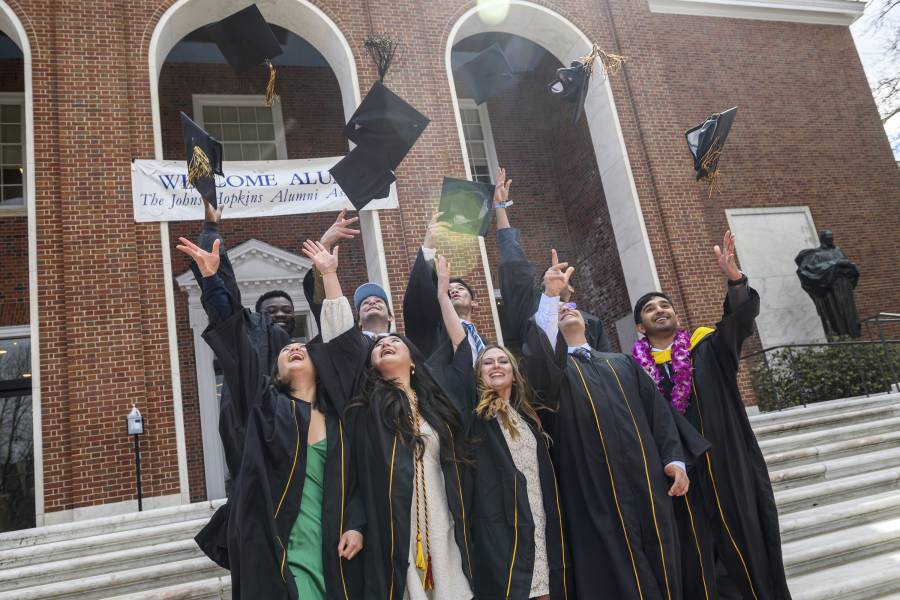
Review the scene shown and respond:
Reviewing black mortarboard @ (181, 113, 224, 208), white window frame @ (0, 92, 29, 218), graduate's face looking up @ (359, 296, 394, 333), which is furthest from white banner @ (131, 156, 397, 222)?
graduate's face looking up @ (359, 296, 394, 333)

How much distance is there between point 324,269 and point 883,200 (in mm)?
15032

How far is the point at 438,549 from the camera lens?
111 inches

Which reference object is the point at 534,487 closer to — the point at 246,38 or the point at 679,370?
the point at 679,370

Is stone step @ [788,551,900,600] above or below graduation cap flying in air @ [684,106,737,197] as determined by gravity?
below

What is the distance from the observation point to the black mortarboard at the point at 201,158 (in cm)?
436

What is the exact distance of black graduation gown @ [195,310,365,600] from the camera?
8.66ft

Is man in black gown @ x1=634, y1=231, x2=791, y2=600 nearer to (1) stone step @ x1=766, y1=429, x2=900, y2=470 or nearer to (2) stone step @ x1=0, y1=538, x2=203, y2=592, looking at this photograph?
(1) stone step @ x1=766, y1=429, x2=900, y2=470

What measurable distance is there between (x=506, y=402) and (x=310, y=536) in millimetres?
1086

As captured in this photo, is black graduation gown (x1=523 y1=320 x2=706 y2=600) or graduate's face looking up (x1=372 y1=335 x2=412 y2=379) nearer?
black graduation gown (x1=523 y1=320 x2=706 y2=600)

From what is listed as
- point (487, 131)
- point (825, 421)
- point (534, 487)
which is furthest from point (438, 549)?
point (487, 131)

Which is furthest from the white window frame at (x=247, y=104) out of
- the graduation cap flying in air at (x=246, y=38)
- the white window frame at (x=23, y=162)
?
the graduation cap flying in air at (x=246, y=38)

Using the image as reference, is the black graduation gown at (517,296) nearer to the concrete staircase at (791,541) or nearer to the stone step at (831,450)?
the concrete staircase at (791,541)

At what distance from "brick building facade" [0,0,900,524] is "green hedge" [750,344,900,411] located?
1.20 m

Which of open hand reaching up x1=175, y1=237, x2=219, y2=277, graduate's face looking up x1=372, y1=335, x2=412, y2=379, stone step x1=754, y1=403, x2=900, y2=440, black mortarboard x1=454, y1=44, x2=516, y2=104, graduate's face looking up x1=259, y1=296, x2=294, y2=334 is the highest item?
black mortarboard x1=454, y1=44, x2=516, y2=104
